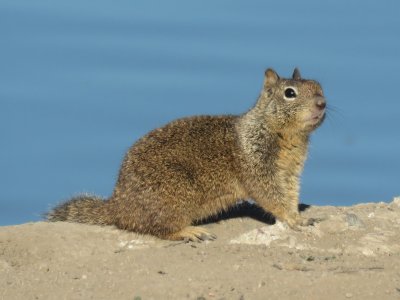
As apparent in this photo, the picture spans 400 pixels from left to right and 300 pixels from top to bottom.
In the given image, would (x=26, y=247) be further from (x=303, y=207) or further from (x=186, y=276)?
(x=303, y=207)

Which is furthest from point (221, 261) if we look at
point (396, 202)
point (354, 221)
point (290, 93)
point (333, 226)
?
point (396, 202)

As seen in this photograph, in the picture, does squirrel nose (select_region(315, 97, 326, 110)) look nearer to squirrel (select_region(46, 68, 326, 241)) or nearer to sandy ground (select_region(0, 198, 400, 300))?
squirrel (select_region(46, 68, 326, 241))

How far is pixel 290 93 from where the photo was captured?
860cm

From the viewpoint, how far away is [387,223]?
28.3ft

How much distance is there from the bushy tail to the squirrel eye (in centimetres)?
177

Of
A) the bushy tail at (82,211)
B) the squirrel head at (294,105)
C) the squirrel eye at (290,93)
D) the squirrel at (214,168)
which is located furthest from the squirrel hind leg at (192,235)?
the squirrel eye at (290,93)

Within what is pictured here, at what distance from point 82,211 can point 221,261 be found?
5.78ft

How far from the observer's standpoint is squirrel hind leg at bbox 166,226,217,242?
8.15 m

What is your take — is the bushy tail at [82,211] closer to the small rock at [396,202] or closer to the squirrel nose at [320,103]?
the squirrel nose at [320,103]

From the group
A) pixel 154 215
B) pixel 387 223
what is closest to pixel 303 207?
pixel 387 223

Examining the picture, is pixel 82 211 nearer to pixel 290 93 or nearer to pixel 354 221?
pixel 290 93

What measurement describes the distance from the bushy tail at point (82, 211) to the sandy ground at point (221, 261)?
0.62 feet

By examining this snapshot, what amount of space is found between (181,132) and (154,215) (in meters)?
0.82

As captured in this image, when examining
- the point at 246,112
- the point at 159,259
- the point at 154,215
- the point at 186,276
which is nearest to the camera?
the point at 186,276
